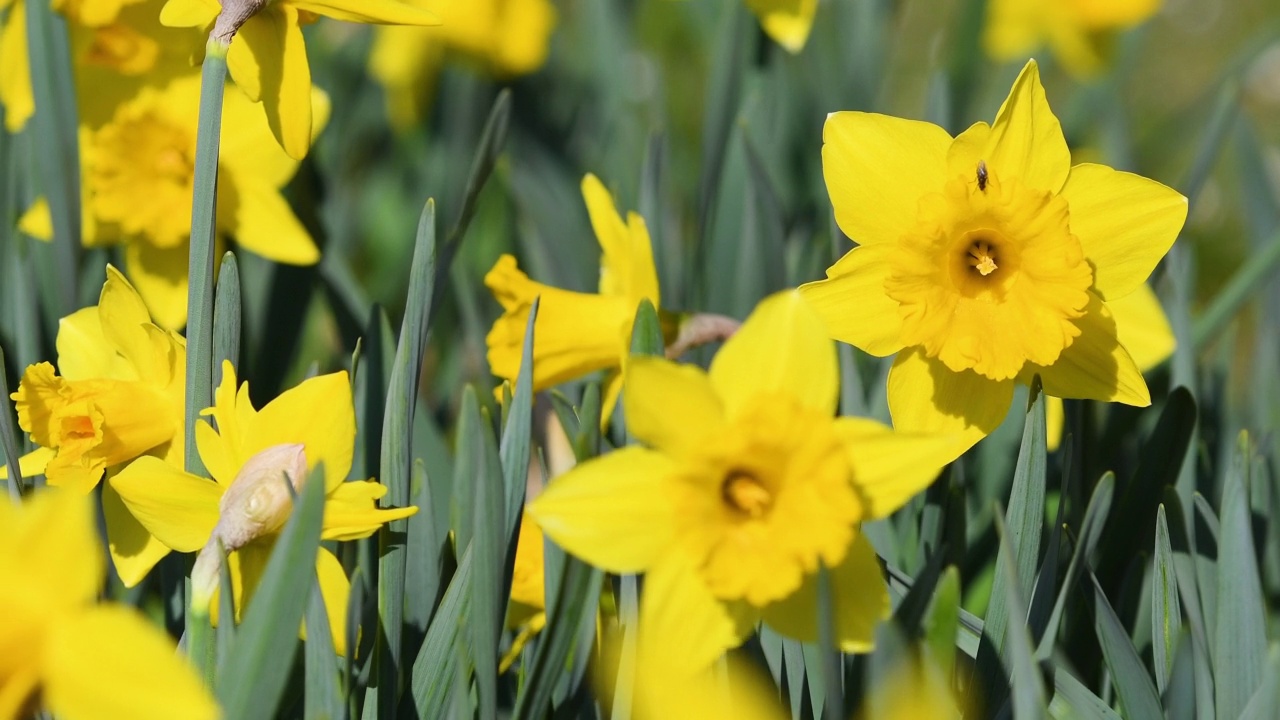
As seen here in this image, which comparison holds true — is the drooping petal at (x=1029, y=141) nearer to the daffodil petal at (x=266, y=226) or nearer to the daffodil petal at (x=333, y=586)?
the daffodil petal at (x=333, y=586)

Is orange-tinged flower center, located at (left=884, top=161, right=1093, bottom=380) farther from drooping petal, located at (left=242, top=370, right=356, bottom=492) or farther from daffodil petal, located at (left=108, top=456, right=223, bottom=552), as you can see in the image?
daffodil petal, located at (left=108, top=456, right=223, bottom=552)

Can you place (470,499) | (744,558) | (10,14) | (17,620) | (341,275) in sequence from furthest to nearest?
(341,275), (10,14), (470,499), (744,558), (17,620)

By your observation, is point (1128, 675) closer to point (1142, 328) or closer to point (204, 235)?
point (1142, 328)

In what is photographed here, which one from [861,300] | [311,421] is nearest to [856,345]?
[861,300]

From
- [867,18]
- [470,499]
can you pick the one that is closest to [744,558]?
[470,499]

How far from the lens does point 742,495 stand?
0.83 meters

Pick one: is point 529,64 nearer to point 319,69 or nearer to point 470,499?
point 319,69

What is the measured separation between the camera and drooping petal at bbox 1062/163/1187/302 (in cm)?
103

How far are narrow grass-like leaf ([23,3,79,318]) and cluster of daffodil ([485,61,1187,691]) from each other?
0.55 metres

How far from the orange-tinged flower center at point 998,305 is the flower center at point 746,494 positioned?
9.3 inches

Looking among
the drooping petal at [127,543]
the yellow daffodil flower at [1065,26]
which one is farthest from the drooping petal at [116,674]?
the yellow daffodil flower at [1065,26]

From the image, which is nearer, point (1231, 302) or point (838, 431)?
point (838, 431)

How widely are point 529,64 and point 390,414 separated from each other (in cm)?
183

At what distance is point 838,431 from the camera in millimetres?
789
